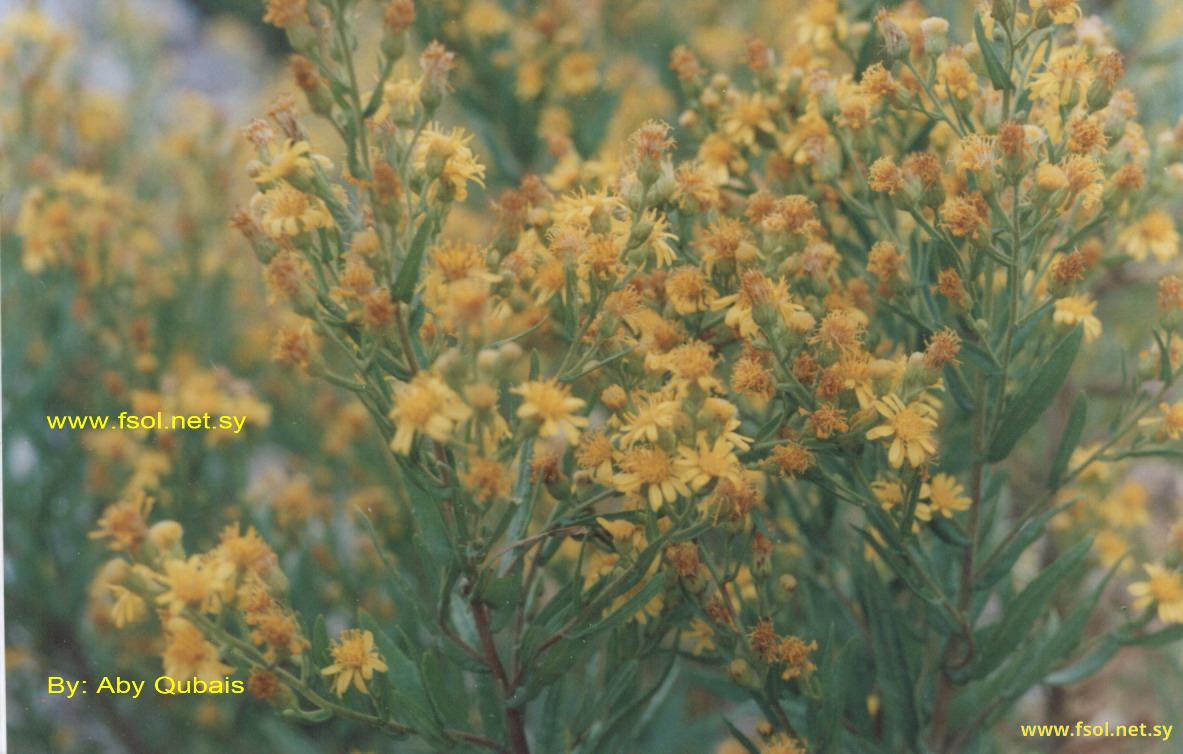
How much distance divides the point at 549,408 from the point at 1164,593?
91cm

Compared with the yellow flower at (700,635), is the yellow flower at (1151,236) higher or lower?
higher

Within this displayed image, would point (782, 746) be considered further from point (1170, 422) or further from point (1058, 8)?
point (1058, 8)

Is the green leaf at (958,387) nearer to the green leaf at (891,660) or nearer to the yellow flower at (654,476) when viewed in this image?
the green leaf at (891,660)

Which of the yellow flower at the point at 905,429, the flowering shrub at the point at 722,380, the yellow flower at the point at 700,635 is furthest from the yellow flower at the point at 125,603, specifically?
the yellow flower at the point at 905,429

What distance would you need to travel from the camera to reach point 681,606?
1.38 metres

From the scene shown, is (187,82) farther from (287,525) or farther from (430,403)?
(430,403)

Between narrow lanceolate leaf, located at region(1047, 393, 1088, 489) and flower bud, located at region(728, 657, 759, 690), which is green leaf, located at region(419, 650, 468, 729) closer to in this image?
flower bud, located at region(728, 657, 759, 690)

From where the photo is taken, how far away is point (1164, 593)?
1508 millimetres

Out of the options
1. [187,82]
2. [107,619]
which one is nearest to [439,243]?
[107,619]

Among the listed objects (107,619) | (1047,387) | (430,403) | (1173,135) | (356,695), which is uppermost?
(1173,135)

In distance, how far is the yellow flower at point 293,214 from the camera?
121 cm

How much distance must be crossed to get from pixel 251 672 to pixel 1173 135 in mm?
1404

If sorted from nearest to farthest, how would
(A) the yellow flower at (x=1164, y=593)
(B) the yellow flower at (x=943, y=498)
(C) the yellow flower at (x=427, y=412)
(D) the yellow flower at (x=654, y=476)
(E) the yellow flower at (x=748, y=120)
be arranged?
(C) the yellow flower at (x=427, y=412) < (D) the yellow flower at (x=654, y=476) < (B) the yellow flower at (x=943, y=498) < (A) the yellow flower at (x=1164, y=593) < (E) the yellow flower at (x=748, y=120)

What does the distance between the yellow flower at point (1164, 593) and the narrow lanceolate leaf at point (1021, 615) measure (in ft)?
0.57
